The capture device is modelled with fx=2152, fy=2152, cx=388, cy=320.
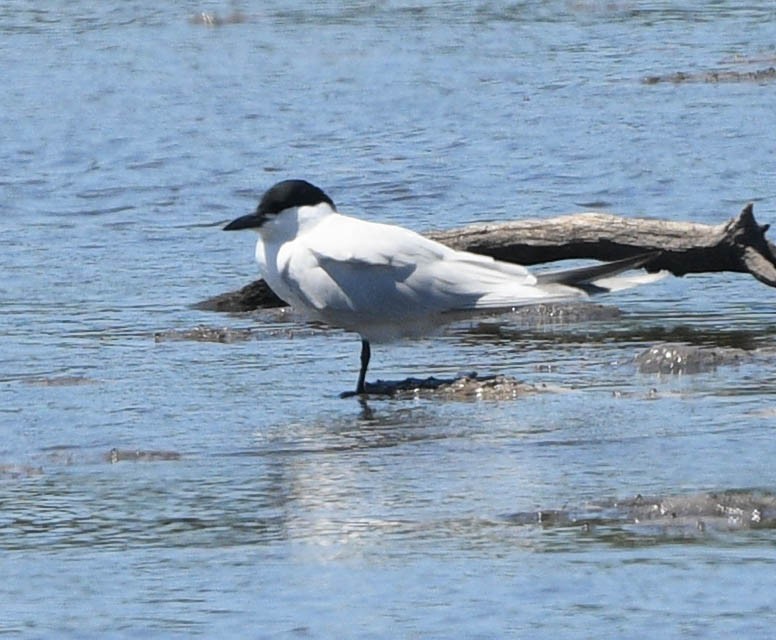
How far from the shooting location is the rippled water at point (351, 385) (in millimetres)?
4703

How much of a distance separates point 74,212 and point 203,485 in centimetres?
596

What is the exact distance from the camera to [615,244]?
838cm

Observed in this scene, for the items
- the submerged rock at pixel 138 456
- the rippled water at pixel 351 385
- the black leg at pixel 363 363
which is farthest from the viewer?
the black leg at pixel 363 363

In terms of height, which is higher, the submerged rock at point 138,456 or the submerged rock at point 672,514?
the submerged rock at point 138,456

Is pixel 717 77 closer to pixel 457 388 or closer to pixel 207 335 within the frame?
pixel 207 335

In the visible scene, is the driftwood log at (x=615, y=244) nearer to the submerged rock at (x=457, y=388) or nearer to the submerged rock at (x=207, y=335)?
the submerged rock at (x=207, y=335)

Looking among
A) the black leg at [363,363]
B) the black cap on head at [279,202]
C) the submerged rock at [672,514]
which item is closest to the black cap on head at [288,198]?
the black cap on head at [279,202]

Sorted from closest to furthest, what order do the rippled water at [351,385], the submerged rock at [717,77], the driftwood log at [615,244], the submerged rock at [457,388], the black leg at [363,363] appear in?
1. the rippled water at [351,385]
2. the submerged rock at [457,388]
3. the black leg at [363,363]
4. the driftwood log at [615,244]
5. the submerged rock at [717,77]

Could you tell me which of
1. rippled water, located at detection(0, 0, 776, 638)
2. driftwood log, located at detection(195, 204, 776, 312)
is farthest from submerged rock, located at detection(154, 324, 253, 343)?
driftwood log, located at detection(195, 204, 776, 312)

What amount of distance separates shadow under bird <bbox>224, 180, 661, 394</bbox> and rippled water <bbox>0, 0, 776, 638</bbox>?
226 mm

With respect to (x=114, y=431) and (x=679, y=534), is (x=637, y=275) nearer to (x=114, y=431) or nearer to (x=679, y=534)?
(x=114, y=431)

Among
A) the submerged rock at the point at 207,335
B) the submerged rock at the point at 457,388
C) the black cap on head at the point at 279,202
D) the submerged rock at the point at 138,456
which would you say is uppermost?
the black cap on head at the point at 279,202

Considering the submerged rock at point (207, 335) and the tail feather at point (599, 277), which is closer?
the tail feather at point (599, 277)

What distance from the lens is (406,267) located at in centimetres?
748
